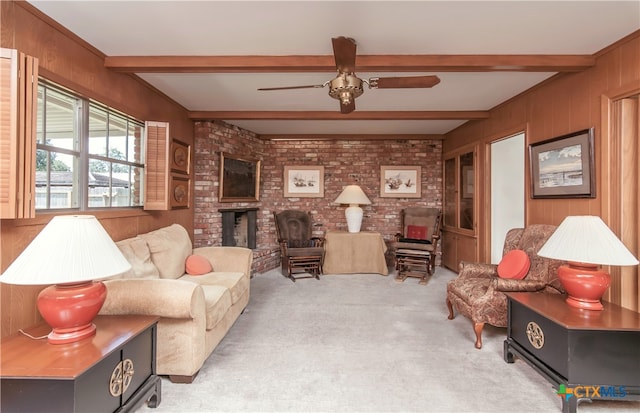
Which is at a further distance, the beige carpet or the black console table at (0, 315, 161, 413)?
the beige carpet

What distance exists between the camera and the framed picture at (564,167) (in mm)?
2549

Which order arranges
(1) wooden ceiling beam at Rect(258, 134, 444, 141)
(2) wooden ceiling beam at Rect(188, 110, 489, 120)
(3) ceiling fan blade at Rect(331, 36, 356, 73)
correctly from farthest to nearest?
1. (1) wooden ceiling beam at Rect(258, 134, 444, 141)
2. (2) wooden ceiling beam at Rect(188, 110, 489, 120)
3. (3) ceiling fan blade at Rect(331, 36, 356, 73)

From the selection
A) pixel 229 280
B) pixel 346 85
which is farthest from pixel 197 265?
pixel 346 85

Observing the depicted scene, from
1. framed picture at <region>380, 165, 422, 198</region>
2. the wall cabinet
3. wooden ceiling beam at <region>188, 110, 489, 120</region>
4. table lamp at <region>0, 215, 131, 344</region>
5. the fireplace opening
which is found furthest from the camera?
framed picture at <region>380, 165, 422, 198</region>

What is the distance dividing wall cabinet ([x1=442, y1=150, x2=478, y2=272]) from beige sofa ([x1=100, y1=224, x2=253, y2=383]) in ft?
11.7

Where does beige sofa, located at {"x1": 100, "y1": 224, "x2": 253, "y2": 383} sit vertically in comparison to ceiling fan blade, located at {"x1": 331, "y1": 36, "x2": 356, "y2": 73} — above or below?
below

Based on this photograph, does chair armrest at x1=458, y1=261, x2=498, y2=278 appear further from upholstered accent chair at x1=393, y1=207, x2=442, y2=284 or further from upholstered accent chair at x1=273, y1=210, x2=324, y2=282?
upholstered accent chair at x1=273, y1=210, x2=324, y2=282

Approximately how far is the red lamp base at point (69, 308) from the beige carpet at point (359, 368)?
2.36ft

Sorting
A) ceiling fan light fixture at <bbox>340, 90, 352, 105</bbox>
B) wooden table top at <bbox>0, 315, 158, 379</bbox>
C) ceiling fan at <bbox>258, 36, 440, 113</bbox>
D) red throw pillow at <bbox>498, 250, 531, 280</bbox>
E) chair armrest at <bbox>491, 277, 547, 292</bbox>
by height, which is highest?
ceiling fan at <bbox>258, 36, 440, 113</bbox>

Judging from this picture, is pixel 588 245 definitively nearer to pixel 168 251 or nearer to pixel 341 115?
pixel 341 115

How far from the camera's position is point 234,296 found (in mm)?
2729

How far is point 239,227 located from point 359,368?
365 cm

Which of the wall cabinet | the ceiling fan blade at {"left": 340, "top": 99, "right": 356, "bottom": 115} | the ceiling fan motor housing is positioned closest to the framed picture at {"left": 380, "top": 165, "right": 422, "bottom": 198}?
the wall cabinet

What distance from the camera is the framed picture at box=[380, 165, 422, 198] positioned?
227 inches
